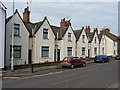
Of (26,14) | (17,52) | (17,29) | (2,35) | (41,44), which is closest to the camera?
(2,35)

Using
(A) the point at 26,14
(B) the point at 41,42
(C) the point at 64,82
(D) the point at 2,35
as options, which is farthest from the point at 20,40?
(C) the point at 64,82

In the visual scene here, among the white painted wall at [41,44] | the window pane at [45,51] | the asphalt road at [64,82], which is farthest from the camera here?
the window pane at [45,51]

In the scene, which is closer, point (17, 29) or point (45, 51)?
point (17, 29)

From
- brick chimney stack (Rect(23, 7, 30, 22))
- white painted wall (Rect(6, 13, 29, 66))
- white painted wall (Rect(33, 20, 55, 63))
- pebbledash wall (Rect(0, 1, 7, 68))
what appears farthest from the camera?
brick chimney stack (Rect(23, 7, 30, 22))

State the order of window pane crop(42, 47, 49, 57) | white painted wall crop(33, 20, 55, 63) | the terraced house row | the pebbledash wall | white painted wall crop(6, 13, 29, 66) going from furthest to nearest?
window pane crop(42, 47, 49, 57)
white painted wall crop(33, 20, 55, 63)
the terraced house row
white painted wall crop(6, 13, 29, 66)
the pebbledash wall

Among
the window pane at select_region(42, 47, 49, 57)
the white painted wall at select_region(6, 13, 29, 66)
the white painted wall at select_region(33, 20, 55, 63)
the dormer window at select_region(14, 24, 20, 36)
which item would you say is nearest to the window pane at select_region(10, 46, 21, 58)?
the white painted wall at select_region(6, 13, 29, 66)

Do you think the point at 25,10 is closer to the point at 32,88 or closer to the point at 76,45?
the point at 76,45

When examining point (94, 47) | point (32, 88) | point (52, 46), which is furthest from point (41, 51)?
point (94, 47)

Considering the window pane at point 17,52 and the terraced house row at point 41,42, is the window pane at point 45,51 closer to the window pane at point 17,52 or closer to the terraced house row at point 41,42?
the terraced house row at point 41,42

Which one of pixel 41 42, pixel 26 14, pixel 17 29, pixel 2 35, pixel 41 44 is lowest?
pixel 41 44

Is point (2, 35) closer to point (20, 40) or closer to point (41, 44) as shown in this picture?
point (20, 40)

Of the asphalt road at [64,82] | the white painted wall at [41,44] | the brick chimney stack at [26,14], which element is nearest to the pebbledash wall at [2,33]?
the white painted wall at [41,44]

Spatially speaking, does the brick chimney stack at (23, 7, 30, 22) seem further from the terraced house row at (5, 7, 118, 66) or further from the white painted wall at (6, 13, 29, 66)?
the white painted wall at (6, 13, 29, 66)

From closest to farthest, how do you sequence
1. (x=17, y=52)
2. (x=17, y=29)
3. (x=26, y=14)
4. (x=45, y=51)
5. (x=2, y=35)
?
(x=2, y=35) < (x=17, y=52) < (x=17, y=29) < (x=45, y=51) < (x=26, y=14)
